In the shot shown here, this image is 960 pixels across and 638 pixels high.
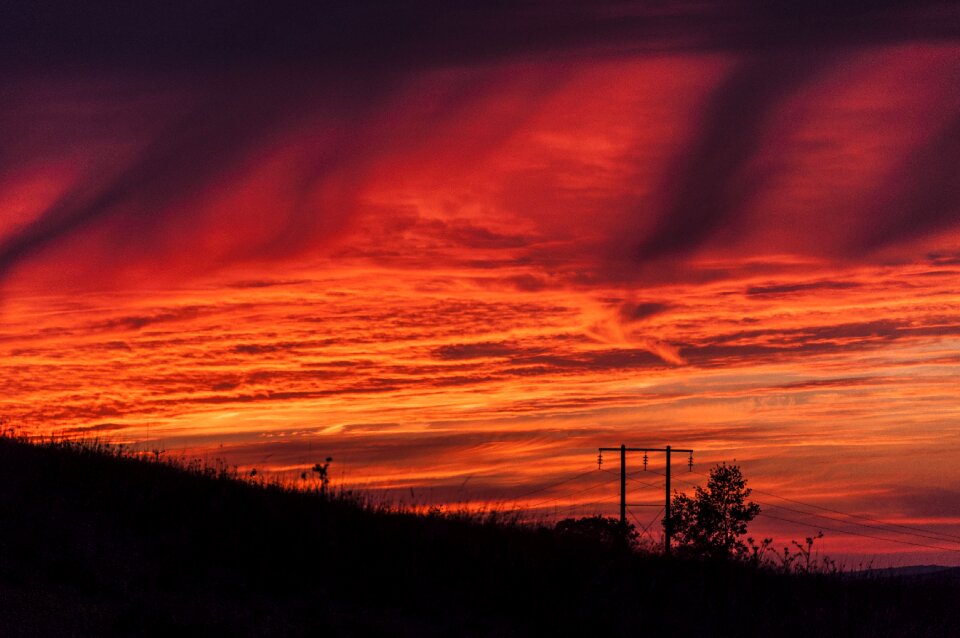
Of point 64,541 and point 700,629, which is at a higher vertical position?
point 64,541

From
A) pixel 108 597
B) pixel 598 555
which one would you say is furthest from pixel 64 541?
pixel 598 555

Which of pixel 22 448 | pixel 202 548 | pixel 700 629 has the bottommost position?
pixel 700 629

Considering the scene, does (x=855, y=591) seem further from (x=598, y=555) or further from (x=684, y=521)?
(x=684, y=521)

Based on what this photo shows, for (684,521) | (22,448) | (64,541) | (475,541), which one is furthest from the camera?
(684,521)

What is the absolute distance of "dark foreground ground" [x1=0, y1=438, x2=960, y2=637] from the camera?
1374 cm

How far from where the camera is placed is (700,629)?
16469 mm

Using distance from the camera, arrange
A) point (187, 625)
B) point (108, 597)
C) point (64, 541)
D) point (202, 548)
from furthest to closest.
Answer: point (202, 548)
point (64, 541)
point (108, 597)
point (187, 625)

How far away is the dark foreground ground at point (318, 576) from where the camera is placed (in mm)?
13742

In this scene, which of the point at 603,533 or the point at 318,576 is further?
the point at 603,533

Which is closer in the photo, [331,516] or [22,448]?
[331,516]

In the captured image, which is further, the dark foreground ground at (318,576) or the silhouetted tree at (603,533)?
the silhouetted tree at (603,533)

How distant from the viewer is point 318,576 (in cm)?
1605

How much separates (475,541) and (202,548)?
4.74 meters

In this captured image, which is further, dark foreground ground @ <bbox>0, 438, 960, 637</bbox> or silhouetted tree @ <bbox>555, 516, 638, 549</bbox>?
silhouetted tree @ <bbox>555, 516, 638, 549</bbox>
